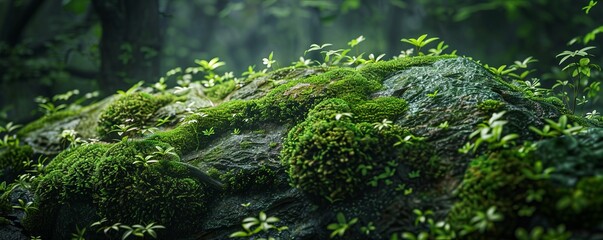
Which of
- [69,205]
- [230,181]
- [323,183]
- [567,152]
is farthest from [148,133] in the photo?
[567,152]

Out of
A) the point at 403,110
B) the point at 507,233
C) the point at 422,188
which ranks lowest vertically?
the point at 507,233

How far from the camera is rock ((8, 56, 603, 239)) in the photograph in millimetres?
2350

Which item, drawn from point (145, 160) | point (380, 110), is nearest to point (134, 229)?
point (145, 160)

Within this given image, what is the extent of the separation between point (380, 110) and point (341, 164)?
2.43 feet

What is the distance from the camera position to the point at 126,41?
6.51 m

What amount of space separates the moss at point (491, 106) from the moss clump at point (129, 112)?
10.9 ft

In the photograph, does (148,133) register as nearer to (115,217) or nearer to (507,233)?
(115,217)

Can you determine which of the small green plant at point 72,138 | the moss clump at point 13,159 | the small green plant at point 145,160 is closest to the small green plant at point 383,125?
the small green plant at point 145,160

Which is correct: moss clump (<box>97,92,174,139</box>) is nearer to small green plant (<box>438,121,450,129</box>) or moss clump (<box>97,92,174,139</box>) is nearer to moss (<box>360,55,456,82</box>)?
moss (<box>360,55,456,82</box>)

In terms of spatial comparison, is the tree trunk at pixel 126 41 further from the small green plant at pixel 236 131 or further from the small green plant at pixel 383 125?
the small green plant at pixel 383 125

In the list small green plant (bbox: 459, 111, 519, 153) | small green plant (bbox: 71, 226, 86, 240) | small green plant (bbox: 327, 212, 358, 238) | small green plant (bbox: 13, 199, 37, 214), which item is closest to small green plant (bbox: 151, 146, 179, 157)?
small green plant (bbox: 71, 226, 86, 240)

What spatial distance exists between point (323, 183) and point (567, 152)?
4.95 ft

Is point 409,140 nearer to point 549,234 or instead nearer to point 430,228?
point 430,228

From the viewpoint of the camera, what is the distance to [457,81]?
3330 millimetres
